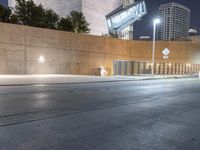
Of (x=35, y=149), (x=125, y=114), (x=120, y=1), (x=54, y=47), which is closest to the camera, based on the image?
(x=35, y=149)

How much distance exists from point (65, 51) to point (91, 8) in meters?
44.1

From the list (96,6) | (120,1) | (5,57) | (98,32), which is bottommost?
(5,57)

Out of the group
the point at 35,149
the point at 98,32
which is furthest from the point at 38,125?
the point at 98,32

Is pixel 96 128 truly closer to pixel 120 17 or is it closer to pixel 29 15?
pixel 120 17

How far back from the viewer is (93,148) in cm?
468

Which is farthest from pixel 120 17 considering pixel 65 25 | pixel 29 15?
pixel 29 15

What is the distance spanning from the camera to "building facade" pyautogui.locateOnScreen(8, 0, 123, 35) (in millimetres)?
71688

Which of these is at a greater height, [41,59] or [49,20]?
[49,20]

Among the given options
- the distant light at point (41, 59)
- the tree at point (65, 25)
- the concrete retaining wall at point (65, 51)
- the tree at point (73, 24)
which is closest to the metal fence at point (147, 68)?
the concrete retaining wall at point (65, 51)

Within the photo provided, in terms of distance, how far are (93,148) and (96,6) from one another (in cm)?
7680

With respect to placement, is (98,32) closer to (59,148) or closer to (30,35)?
(30,35)

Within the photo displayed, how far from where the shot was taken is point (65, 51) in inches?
1361

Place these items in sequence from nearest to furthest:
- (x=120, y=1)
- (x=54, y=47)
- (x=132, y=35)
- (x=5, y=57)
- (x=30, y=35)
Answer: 1. (x=5, y=57)
2. (x=30, y=35)
3. (x=54, y=47)
4. (x=120, y=1)
5. (x=132, y=35)

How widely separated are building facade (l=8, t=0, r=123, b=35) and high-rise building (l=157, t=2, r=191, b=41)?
90.0 metres
